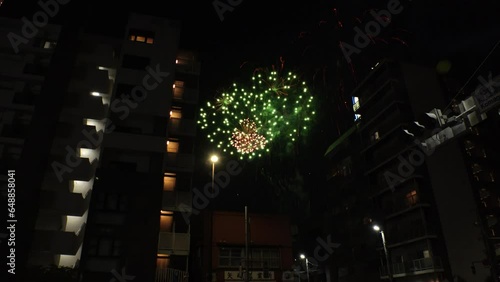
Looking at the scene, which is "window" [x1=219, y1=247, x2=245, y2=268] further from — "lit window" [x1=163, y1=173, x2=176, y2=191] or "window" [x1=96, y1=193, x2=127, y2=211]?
"window" [x1=96, y1=193, x2=127, y2=211]

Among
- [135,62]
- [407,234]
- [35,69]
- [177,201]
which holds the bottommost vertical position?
[407,234]

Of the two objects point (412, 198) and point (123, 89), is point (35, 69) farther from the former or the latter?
point (412, 198)

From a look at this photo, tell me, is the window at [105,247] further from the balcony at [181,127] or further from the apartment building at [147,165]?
the balcony at [181,127]

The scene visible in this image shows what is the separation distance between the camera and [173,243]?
27.6 meters

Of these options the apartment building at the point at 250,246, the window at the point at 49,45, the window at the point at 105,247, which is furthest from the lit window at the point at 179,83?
the window at the point at 105,247

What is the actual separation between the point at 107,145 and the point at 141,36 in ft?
36.7

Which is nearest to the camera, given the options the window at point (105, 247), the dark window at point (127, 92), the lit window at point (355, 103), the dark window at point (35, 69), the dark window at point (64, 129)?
the window at point (105, 247)

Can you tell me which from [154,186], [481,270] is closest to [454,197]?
[481,270]

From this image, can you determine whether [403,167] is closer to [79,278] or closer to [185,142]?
[185,142]

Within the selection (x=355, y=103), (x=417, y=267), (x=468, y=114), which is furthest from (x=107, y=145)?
(x=355, y=103)

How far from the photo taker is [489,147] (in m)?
45.8

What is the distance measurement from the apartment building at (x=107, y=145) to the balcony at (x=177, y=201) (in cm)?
8

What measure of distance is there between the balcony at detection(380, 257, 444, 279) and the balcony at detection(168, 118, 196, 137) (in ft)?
90.4

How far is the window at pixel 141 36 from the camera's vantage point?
33719mm
